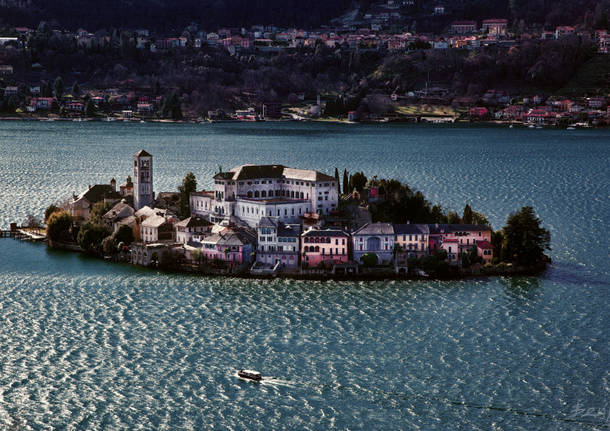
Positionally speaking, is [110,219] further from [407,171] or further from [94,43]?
[94,43]

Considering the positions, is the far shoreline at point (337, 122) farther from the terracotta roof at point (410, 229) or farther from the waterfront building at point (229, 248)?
the waterfront building at point (229, 248)

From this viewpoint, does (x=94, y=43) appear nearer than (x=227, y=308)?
No

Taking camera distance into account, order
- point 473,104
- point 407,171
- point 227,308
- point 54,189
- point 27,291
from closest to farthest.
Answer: point 227,308
point 27,291
point 54,189
point 407,171
point 473,104

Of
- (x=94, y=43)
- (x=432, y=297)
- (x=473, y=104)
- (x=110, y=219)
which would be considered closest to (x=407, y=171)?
(x=110, y=219)

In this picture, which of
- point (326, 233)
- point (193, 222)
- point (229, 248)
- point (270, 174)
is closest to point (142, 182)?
point (270, 174)

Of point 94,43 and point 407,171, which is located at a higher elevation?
point 94,43

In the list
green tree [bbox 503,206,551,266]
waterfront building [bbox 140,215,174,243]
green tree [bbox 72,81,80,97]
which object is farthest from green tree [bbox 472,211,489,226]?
green tree [bbox 72,81,80,97]
